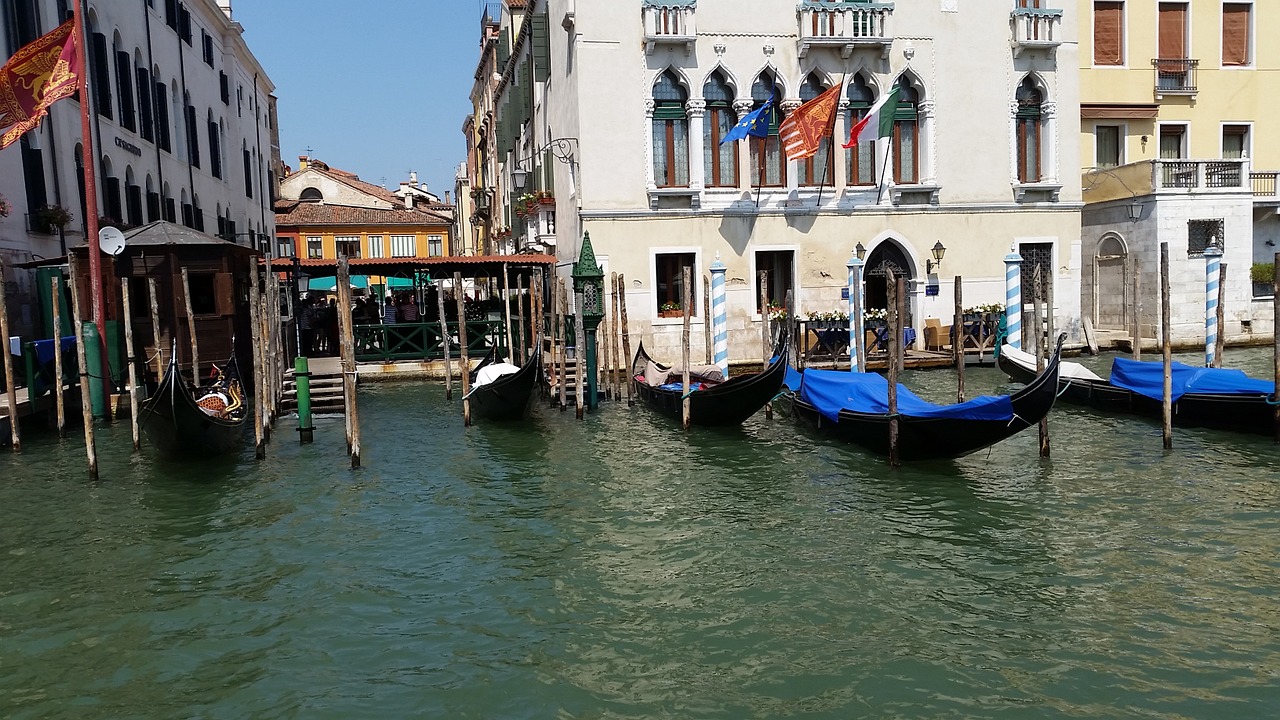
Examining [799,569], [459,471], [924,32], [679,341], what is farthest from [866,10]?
[799,569]

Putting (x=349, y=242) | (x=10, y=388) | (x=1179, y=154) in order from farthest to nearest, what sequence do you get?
(x=349, y=242), (x=1179, y=154), (x=10, y=388)

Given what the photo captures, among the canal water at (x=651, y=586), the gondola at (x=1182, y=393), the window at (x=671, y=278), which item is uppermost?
the window at (x=671, y=278)

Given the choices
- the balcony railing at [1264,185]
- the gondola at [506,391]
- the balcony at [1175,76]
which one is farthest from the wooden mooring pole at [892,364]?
the balcony railing at [1264,185]

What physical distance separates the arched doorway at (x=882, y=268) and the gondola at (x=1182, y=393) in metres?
3.69

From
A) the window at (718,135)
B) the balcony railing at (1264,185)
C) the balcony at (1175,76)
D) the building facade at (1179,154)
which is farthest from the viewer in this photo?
the balcony at (1175,76)

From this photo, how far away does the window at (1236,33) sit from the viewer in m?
17.0

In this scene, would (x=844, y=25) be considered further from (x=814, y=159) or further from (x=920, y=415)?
(x=920, y=415)

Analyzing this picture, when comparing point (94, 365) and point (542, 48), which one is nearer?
point (94, 365)

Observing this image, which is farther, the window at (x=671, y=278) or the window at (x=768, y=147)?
the window at (x=671, y=278)

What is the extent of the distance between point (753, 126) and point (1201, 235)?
8.01m

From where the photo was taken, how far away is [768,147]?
1455 cm

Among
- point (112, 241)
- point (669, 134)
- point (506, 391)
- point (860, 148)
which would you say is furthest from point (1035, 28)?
point (112, 241)

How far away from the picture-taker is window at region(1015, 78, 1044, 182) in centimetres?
1520

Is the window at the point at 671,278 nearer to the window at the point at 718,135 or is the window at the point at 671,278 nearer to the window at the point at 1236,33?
the window at the point at 718,135
